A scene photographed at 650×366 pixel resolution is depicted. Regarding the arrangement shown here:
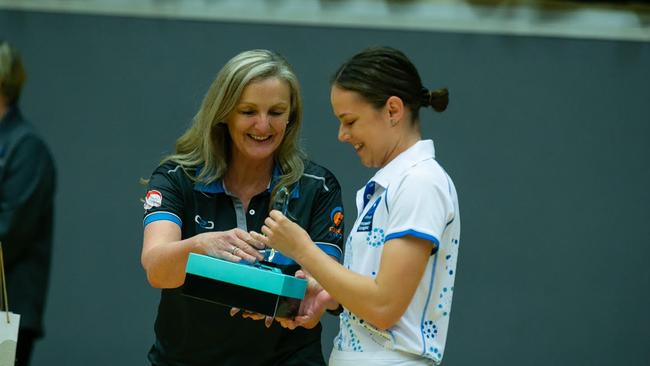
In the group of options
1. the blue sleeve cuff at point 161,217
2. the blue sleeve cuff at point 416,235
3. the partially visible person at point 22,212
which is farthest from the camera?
the partially visible person at point 22,212

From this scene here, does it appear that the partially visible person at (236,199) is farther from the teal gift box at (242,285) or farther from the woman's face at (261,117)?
the teal gift box at (242,285)

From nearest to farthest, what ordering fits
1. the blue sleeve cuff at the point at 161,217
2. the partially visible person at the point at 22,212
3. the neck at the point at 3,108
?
the blue sleeve cuff at the point at 161,217
the partially visible person at the point at 22,212
the neck at the point at 3,108

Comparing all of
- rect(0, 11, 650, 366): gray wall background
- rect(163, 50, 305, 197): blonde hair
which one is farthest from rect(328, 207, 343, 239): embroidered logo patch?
rect(0, 11, 650, 366): gray wall background

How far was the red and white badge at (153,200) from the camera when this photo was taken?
1820 millimetres

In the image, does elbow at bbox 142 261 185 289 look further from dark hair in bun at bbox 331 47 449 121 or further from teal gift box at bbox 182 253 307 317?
dark hair in bun at bbox 331 47 449 121

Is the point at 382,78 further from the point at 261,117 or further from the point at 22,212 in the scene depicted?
the point at 22,212

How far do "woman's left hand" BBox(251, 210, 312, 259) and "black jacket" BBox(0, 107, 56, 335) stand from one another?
1.84 metres

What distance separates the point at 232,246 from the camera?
159 centimetres

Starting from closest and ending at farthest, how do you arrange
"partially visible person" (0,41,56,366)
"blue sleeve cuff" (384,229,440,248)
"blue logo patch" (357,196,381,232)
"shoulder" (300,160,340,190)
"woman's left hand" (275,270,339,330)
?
"blue sleeve cuff" (384,229,440,248) < "blue logo patch" (357,196,381,232) < "woman's left hand" (275,270,339,330) < "shoulder" (300,160,340,190) < "partially visible person" (0,41,56,366)

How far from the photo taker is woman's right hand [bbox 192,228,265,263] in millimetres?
1576

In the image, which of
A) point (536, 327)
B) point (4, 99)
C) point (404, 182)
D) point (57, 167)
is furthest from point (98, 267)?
point (404, 182)

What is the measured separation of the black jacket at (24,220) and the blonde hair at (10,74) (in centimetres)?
6

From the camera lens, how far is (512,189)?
325 centimetres

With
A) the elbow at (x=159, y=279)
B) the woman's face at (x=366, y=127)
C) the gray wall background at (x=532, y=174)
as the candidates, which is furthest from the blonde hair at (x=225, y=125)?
the gray wall background at (x=532, y=174)
